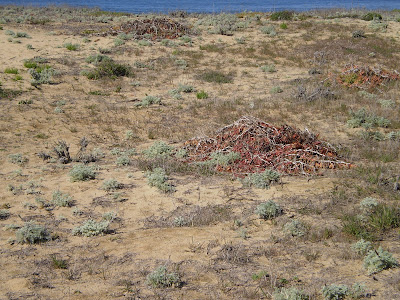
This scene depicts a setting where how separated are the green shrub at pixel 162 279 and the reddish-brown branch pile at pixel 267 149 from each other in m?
4.12

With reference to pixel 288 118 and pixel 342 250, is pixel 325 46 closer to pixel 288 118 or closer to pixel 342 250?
pixel 288 118

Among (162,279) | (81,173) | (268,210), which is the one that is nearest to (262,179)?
(268,210)

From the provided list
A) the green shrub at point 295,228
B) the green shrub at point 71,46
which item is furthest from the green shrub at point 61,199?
the green shrub at point 71,46

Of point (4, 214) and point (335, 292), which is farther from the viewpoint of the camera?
point (4, 214)

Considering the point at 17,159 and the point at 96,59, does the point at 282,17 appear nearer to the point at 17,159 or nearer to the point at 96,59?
the point at 96,59

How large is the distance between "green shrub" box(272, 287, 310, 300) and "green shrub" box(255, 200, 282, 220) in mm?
2151

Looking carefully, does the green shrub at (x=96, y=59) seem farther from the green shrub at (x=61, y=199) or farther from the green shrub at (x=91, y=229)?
the green shrub at (x=91, y=229)

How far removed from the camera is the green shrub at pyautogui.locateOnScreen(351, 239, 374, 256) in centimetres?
566

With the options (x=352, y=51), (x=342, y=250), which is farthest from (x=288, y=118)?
(x=352, y=51)

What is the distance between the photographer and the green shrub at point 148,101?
1423 cm

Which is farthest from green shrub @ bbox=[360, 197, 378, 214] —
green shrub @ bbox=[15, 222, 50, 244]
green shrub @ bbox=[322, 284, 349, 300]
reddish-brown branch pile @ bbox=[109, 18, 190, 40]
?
reddish-brown branch pile @ bbox=[109, 18, 190, 40]

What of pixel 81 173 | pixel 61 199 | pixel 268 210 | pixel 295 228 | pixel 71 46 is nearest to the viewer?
pixel 295 228

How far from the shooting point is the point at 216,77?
1752cm

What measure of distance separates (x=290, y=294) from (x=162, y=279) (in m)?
1.51
